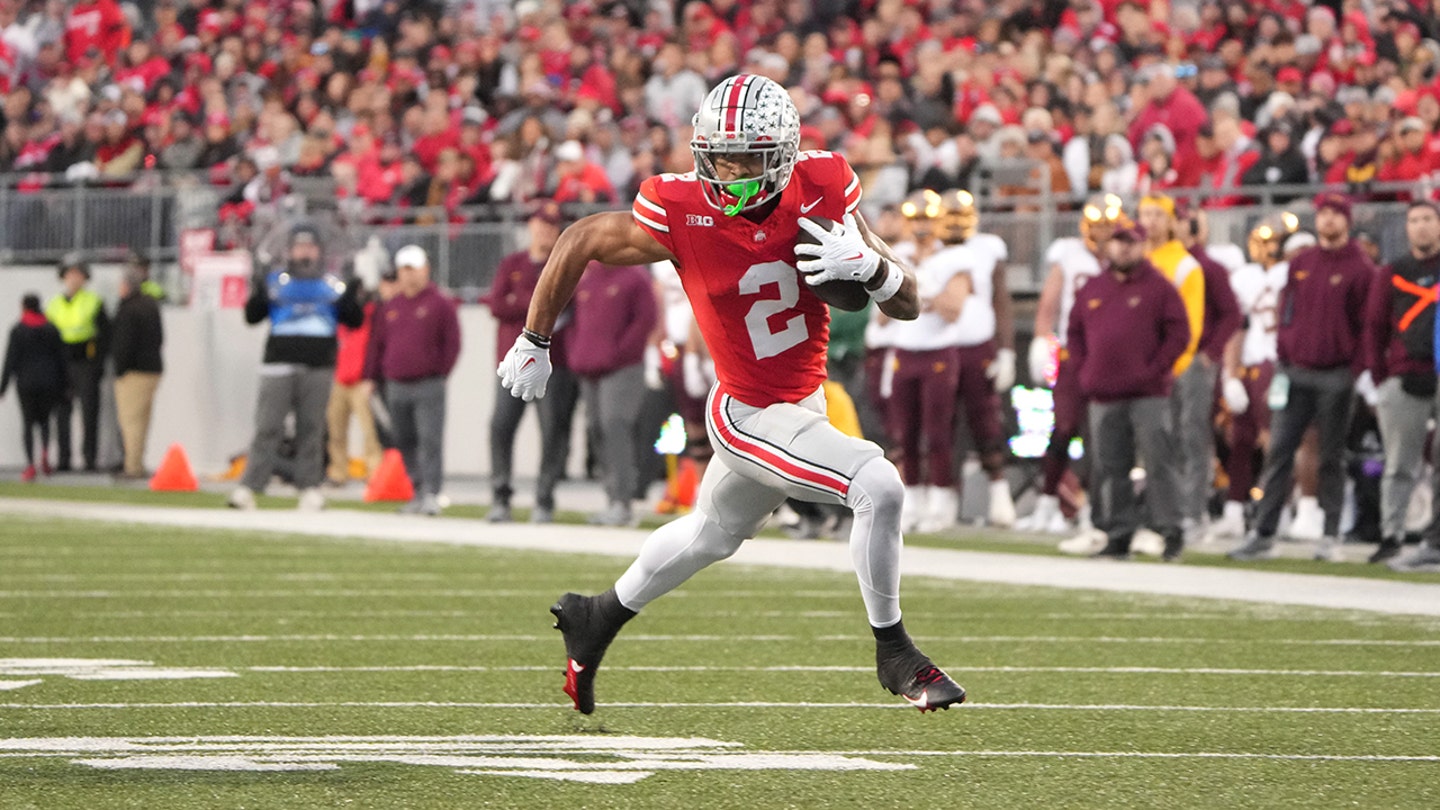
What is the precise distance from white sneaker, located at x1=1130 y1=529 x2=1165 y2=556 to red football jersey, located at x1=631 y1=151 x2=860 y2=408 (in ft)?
21.8

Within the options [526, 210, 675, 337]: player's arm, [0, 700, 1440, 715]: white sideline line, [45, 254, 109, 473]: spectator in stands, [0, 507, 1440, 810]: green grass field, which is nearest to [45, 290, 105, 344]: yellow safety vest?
[45, 254, 109, 473]: spectator in stands

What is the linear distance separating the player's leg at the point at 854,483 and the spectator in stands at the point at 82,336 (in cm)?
1578

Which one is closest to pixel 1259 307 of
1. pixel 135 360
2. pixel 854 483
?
pixel 854 483

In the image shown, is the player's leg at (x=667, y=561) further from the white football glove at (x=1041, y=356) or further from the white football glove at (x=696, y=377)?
the white football glove at (x=696, y=377)

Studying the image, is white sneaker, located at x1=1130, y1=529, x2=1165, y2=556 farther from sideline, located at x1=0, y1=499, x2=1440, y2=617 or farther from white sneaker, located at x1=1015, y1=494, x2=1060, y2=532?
white sneaker, located at x1=1015, y1=494, x2=1060, y2=532

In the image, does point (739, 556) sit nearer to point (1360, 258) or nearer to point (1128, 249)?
point (1128, 249)

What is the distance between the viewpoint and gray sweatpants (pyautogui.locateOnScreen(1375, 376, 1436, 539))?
12.0 m

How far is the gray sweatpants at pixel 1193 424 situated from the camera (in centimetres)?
1359

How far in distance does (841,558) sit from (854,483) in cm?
652

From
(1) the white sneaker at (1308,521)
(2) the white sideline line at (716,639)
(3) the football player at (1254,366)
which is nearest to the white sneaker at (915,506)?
(3) the football player at (1254,366)

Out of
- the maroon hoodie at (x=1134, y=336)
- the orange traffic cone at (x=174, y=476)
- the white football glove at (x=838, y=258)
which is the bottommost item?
the orange traffic cone at (x=174, y=476)

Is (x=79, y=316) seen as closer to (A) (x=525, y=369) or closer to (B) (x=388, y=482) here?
(B) (x=388, y=482)

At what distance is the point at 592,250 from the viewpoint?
20.8 feet

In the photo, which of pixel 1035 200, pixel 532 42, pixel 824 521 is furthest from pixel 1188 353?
pixel 532 42
